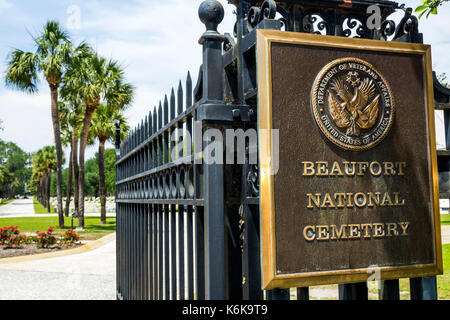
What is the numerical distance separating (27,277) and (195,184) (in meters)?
9.51

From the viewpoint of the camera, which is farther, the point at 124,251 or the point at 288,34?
the point at 124,251

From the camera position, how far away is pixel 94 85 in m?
22.8

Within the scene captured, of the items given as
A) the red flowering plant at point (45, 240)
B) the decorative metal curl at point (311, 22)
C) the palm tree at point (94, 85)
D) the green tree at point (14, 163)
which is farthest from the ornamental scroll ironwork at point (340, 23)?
the green tree at point (14, 163)

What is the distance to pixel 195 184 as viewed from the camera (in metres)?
2.32

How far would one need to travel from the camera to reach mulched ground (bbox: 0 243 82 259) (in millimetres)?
13898

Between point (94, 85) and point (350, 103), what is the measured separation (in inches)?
884

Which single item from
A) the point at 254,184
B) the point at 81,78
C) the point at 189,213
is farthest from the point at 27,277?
the point at 81,78

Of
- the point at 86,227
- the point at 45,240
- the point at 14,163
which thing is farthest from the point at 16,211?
the point at 14,163

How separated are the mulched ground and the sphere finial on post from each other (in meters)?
13.6

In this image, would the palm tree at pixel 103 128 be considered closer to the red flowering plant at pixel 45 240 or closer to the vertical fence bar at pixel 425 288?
the red flowering plant at pixel 45 240

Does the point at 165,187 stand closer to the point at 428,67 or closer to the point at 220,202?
the point at 220,202

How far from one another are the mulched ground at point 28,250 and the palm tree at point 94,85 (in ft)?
23.6

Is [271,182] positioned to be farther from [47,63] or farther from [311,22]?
[47,63]

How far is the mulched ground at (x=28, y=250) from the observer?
13898 millimetres
